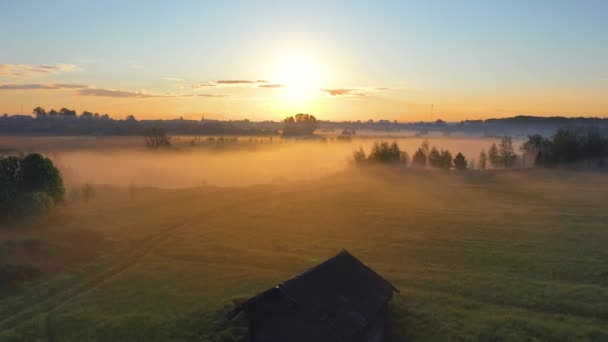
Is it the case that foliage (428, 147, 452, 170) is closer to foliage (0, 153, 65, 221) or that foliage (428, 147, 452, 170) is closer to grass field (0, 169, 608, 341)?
grass field (0, 169, 608, 341)

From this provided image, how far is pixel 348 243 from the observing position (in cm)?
4366

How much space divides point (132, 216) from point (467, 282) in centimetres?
4054

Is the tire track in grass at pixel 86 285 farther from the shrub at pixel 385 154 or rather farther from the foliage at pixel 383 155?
the shrub at pixel 385 154

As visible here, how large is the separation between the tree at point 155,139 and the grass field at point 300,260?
76244 mm

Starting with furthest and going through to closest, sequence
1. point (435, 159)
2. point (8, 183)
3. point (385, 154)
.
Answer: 1. point (435, 159)
2. point (385, 154)
3. point (8, 183)

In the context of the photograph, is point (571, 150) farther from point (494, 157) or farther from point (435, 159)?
point (435, 159)

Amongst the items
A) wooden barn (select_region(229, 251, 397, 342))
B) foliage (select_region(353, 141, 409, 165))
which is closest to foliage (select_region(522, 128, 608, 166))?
foliage (select_region(353, 141, 409, 165))

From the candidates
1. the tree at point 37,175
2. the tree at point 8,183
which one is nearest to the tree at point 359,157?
the tree at point 37,175

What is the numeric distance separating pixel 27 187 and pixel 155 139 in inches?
3771

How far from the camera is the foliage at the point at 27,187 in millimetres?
46250

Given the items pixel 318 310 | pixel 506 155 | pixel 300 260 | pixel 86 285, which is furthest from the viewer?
pixel 506 155

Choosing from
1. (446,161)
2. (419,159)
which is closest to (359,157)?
(419,159)

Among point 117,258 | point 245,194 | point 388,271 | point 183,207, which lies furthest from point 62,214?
point 388,271

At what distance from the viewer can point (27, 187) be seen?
50.2m
